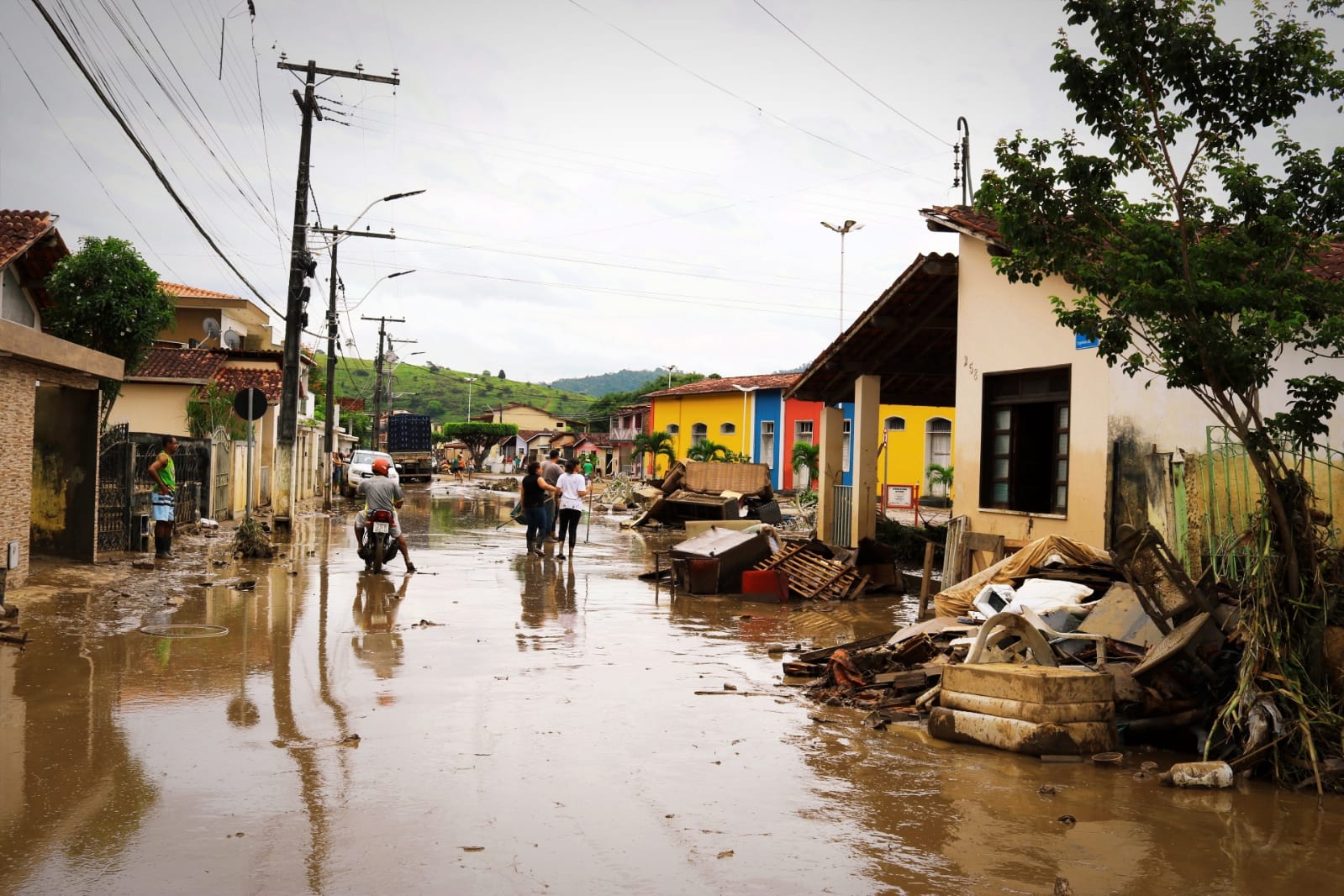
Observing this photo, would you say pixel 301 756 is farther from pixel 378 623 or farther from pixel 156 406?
pixel 156 406

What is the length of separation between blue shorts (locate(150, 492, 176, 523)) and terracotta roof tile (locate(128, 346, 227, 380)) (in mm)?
15147

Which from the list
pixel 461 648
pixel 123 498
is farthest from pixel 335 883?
pixel 123 498

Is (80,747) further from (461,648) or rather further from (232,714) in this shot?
(461,648)

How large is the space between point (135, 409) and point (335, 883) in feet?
98.9

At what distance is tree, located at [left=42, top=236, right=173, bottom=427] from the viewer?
70.2 ft

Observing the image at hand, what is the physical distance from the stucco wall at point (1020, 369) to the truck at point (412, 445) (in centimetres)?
4583

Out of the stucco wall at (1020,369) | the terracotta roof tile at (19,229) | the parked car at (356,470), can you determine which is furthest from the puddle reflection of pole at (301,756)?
the parked car at (356,470)

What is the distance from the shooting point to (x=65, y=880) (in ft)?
14.2

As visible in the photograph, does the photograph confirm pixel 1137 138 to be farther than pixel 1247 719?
Yes

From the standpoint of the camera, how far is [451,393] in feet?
501

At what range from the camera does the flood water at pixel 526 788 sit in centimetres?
468

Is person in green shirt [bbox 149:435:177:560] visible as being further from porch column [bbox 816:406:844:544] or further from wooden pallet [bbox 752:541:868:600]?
porch column [bbox 816:406:844:544]

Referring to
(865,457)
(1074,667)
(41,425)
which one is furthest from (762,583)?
(41,425)

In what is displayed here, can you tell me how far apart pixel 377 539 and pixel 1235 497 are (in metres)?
11.4
